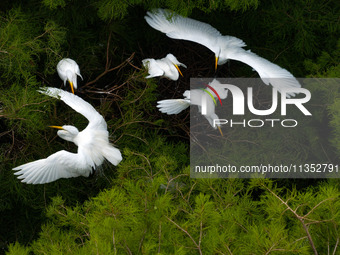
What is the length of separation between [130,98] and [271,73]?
0.38 meters

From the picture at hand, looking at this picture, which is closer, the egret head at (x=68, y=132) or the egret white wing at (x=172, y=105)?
the egret head at (x=68, y=132)

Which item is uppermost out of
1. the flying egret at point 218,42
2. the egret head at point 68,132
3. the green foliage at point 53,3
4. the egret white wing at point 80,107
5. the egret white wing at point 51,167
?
the green foliage at point 53,3

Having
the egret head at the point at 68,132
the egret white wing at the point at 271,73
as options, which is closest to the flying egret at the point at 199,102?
the egret white wing at the point at 271,73

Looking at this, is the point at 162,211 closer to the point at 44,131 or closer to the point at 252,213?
the point at 252,213

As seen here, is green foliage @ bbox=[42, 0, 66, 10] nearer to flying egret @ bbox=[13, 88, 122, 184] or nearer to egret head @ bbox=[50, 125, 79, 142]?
flying egret @ bbox=[13, 88, 122, 184]

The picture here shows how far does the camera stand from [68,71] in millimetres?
1184

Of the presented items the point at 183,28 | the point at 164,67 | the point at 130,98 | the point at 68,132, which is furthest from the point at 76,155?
the point at 183,28

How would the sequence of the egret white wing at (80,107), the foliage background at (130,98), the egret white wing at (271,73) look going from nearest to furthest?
the foliage background at (130,98), the egret white wing at (80,107), the egret white wing at (271,73)

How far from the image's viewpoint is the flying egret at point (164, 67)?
47.6 inches

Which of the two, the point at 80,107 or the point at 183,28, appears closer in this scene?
the point at 80,107

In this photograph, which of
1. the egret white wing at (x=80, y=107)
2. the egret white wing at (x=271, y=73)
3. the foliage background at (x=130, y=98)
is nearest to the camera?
the foliage background at (x=130, y=98)

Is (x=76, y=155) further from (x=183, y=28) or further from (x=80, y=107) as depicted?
(x=183, y=28)

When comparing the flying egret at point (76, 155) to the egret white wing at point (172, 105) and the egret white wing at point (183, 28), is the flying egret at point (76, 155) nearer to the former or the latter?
the egret white wing at point (172, 105)

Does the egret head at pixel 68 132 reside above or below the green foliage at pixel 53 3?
below
